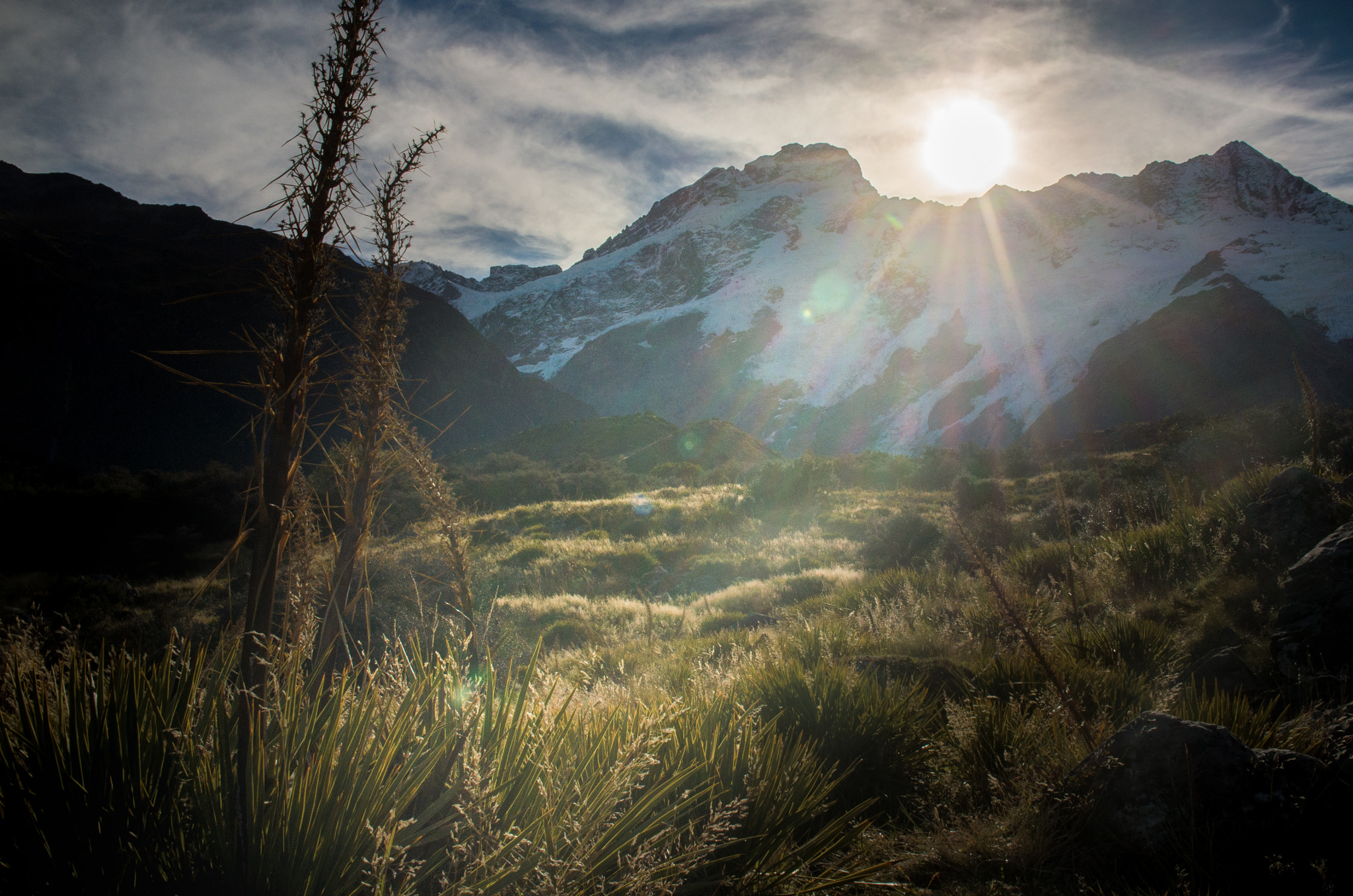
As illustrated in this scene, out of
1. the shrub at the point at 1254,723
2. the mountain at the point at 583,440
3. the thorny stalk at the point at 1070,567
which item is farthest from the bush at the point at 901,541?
the mountain at the point at 583,440

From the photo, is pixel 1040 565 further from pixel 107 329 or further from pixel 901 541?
pixel 107 329

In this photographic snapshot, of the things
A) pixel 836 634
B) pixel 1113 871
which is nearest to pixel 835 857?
pixel 1113 871

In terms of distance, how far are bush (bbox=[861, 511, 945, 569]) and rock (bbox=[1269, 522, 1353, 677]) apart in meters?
7.59

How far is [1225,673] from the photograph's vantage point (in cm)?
309

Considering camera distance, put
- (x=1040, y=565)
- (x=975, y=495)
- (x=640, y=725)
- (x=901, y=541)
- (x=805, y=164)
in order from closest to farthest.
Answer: (x=640, y=725)
(x=1040, y=565)
(x=901, y=541)
(x=975, y=495)
(x=805, y=164)

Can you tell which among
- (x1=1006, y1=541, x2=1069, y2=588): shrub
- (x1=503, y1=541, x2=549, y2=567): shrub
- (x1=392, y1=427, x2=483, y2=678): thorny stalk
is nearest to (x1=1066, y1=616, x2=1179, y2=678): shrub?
(x1=1006, y1=541, x2=1069, y2=588): shrub

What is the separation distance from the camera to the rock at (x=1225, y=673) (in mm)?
2979

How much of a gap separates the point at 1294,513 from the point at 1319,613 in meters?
1.75

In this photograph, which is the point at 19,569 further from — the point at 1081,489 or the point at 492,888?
the point at 1081,489

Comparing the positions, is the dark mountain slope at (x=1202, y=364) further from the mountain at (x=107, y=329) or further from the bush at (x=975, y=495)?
the mountain at (x=107, y=329)

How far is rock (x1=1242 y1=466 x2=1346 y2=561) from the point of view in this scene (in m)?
4.04

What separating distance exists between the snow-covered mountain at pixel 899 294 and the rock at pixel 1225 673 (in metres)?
72.1

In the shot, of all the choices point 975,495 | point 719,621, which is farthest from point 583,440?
point 719,621

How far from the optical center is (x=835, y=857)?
6.15ft
